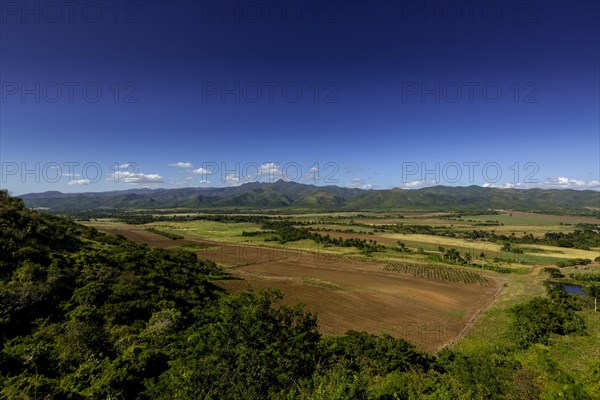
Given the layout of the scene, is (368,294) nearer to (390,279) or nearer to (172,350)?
(390,279)

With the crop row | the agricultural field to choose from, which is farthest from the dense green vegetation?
the crop row

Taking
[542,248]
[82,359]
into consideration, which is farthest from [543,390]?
[542,248]

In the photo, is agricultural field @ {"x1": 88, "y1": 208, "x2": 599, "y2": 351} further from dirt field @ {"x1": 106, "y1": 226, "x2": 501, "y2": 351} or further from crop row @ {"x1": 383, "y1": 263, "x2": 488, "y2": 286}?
crop row @ {"x1": 383, "y1": 263, "x2": 488, "y2": 286}

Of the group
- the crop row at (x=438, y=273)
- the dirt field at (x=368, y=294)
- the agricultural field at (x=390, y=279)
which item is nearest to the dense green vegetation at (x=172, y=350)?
the agricultural field at (x=390, y=279)

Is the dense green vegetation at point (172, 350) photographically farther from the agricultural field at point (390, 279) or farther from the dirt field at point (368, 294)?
the dirt field at point (368, 294)

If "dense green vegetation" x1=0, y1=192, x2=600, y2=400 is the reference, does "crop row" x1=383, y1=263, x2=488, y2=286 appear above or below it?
below

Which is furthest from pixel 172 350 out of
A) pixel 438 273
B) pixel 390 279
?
pixel 438 273

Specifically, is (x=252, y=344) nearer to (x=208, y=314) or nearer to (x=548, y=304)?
(x=208, y=314)
